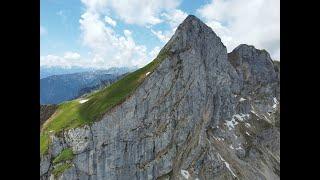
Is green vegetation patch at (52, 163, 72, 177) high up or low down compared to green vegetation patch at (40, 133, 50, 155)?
down

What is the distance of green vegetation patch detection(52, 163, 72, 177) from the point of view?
188 metres

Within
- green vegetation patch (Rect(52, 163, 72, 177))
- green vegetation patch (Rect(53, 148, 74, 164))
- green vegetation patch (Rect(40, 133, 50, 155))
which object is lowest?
green vegetation patch (Rect(52, 163, 72, 177))

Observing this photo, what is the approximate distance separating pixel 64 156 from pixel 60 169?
5.92 m

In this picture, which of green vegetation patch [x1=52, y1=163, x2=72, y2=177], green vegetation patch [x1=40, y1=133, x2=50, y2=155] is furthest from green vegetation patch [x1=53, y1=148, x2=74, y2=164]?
green vegetation patch [x1=40, y1=133, x2=50, y2=155]

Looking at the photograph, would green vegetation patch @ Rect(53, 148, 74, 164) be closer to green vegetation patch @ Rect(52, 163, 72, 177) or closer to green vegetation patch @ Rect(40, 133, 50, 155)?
green vegetation patch @ Rect(52, 163, 72, 177)

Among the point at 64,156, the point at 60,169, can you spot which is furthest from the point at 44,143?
the point at 60,169

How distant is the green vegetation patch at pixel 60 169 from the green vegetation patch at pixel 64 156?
7.18ft

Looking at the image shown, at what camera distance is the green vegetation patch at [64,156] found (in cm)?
19275

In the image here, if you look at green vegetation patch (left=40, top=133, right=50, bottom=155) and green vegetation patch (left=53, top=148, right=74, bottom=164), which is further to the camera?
green vegetation patch (left=53, top=148, right=74, bottom=164)

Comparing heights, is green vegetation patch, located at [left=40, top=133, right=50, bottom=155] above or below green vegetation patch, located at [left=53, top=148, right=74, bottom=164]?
above

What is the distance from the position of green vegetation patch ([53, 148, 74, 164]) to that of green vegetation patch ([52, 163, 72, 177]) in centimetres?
219

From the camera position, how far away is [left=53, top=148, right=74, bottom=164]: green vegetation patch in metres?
193
